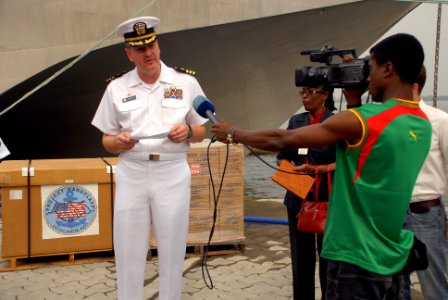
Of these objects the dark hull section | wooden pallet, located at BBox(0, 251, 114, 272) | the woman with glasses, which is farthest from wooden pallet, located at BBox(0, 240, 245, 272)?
the dark hull section

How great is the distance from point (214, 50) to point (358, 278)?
7251 mm

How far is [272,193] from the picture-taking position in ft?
31.0

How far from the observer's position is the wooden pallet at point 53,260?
174 inches

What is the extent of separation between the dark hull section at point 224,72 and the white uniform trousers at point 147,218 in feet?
18.3

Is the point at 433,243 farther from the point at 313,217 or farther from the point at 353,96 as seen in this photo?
the point at 353,96

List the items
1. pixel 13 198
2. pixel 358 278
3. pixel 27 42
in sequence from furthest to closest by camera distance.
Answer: pixel 27 42 → pixel 13 198 → pixel 358 278

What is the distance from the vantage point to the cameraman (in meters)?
1.71

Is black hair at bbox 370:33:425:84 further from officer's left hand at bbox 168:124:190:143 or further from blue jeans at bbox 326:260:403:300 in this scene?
officer's left hand at bbox 168:124:190:143

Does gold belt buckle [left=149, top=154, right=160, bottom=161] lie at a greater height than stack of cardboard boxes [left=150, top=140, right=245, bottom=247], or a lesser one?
greater

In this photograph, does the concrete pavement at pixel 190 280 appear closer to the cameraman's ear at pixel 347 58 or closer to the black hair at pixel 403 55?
the cameraman's ear at pixel 347 58

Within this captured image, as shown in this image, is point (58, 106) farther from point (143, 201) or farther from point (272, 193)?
point (143, 201)

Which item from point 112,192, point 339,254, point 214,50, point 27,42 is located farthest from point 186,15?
point 339,254

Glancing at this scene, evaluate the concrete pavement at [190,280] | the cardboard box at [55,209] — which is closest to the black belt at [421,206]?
the concrete pavement at [190,280]

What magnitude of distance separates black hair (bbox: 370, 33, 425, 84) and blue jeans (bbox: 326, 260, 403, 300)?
74cm
